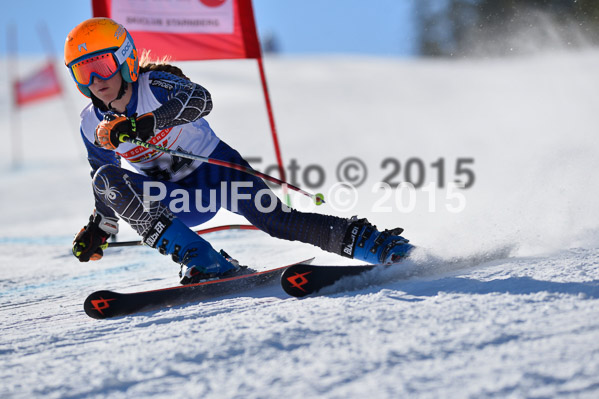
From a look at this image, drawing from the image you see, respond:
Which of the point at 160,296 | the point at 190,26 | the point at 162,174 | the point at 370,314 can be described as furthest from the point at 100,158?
the point at 190,26

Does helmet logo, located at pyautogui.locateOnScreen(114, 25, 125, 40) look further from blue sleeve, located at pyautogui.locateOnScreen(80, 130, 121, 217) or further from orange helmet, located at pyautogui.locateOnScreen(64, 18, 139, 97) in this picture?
blue sleeve, located at pyautogui.locateOnScreen(80, 130, 121, 217)

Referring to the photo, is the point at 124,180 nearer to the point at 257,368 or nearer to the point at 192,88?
the point at 192,88

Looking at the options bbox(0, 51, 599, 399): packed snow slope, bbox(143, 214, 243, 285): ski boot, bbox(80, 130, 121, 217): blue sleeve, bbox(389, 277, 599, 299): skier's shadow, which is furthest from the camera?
bbox(80, 130, 121, 217): blue sleeve

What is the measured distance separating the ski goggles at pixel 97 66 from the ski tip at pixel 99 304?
36.7 inches

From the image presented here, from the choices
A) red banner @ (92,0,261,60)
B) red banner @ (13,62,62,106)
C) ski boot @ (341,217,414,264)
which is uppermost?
red banner @ (13,62,62,106)

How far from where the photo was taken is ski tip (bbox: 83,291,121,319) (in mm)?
2312

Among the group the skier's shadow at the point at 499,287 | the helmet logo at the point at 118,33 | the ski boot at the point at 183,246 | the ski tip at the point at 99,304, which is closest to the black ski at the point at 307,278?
the skier's shadow at the point at 499,287

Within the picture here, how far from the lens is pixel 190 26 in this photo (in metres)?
4.68

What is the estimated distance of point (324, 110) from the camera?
58.2 ft

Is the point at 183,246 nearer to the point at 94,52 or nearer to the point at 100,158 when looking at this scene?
the point at 100,158

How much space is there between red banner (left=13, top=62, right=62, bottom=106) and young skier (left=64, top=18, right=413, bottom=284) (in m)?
13.1

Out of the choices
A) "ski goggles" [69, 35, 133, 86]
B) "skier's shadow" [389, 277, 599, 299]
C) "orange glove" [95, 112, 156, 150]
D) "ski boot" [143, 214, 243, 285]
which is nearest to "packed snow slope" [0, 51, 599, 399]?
"skier's shadow" [389, 277, 599, 299]

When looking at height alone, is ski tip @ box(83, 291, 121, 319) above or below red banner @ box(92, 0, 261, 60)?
below

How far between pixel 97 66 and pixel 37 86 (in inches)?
543
